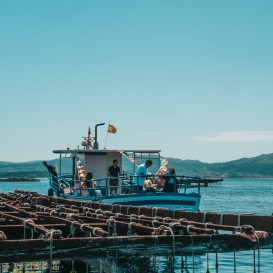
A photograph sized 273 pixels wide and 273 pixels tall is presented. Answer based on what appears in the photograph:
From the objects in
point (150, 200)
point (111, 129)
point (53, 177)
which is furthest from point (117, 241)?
point (111, 129)

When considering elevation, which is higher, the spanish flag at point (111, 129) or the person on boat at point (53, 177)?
the spanish flag at point (111, 129)

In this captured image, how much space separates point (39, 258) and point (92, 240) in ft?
2.35

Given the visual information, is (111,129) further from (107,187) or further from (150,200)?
(150,200)

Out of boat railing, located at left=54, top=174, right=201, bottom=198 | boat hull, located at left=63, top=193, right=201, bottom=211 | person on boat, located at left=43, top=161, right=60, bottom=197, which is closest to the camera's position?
boat hull, located at left=63, top=193, right=201, bottom=211

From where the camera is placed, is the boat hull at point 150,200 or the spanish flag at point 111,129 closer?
the boat hull at point 150,200

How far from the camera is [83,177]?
2717 centimetres

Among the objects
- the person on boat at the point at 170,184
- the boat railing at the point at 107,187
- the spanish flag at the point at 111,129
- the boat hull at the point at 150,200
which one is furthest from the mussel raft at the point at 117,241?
the spanish flag at the point at 111,129

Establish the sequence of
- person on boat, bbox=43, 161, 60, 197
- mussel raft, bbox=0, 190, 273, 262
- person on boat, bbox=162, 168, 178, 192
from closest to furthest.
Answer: mussel raft, bbox=0, 190, 273, 262
person on boat, bbox=162, 168, 178, 192
person on boat, bbox=43, 161, 60, 197

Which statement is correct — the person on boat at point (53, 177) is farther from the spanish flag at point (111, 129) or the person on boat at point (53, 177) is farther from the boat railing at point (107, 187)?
the spanish flag at point (111, 129)

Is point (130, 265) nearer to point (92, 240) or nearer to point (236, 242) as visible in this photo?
point (92, 240)

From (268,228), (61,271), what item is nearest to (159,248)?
(268,228)

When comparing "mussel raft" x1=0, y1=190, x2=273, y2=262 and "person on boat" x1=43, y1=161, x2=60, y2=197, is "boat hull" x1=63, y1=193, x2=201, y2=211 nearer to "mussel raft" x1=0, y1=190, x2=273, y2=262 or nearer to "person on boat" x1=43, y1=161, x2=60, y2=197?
"person on boat" x1=43, y1=161, x2=60, y2=197

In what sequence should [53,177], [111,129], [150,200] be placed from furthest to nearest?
[111,129] → [53,177] → [150,200]

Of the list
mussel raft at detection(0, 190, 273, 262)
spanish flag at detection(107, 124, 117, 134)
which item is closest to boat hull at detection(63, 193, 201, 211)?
spanish flag at detection(107, 124, 117, 134)
